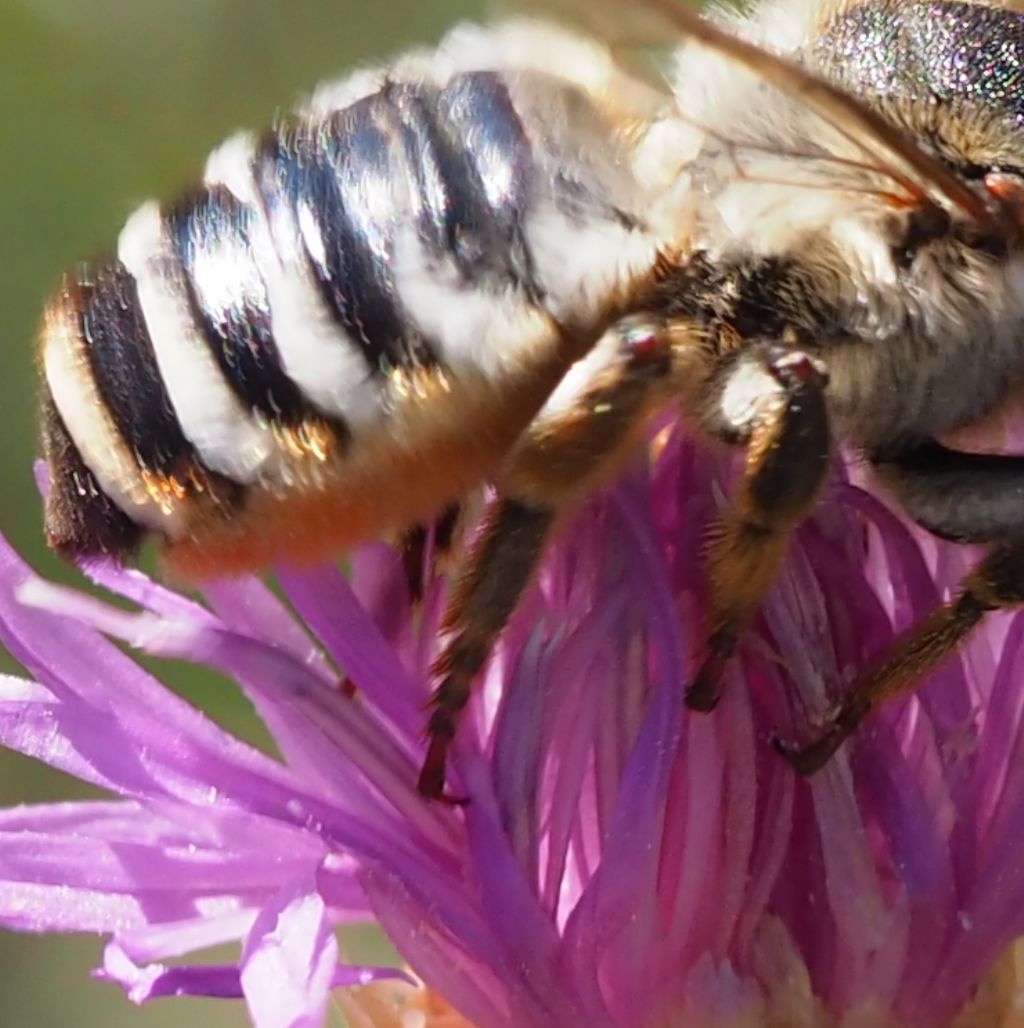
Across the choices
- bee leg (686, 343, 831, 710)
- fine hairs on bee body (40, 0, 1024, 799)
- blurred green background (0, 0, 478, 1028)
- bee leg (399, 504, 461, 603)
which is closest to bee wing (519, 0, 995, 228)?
fine hairs on bee body (40, 0, 1024, 799)

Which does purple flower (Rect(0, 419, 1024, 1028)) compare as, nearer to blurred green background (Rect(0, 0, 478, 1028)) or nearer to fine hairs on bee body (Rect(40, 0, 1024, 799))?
fine hairs on bee body (Rect(40, 0, 1024, 799))

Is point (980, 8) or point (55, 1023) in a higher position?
point (980, 8)

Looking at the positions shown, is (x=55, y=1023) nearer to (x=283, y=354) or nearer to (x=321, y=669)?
(x=321, y=669)

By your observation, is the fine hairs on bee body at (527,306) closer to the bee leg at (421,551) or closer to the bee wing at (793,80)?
the bee wing at (793,80)

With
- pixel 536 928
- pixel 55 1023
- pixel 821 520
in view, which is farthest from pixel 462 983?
pixel 55 1023

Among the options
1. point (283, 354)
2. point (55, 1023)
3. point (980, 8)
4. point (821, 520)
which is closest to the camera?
point (283, 354)
